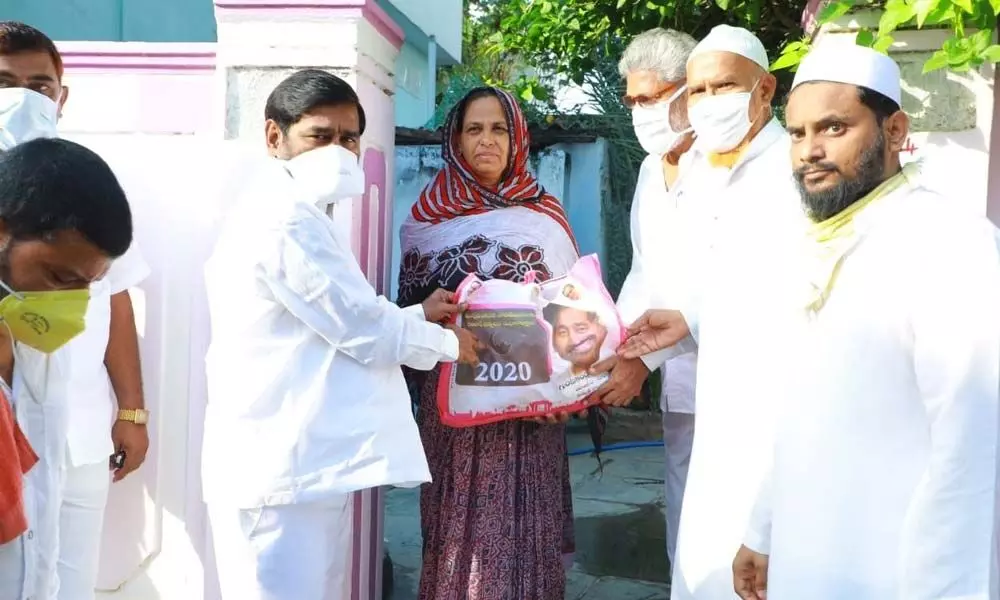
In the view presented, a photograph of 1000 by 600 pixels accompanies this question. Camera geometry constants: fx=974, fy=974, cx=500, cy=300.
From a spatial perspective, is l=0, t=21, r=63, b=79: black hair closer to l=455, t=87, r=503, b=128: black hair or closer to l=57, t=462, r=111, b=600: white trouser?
Answer: l=57, t=462, r=111, b=600: white trouser

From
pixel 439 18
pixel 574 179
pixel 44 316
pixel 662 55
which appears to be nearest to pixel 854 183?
pixel 44 316

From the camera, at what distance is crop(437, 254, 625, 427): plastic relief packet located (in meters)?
3.14

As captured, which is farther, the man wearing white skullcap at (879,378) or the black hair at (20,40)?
the black hair at (20,40)

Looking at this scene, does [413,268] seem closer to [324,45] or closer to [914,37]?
[324,45]

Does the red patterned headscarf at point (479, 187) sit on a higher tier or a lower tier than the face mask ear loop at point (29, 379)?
higher

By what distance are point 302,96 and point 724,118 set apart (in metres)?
1.38

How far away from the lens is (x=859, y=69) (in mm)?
2092

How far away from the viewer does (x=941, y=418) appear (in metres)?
1.83

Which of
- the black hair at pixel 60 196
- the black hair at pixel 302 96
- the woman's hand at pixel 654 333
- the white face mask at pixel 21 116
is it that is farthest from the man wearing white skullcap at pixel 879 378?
the white face mask at pixel 21 116

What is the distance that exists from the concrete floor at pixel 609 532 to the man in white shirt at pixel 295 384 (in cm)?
186

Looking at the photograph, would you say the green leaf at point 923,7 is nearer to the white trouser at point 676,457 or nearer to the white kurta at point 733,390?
the white kurta at point 733,390

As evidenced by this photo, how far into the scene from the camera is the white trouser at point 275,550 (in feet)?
8.66

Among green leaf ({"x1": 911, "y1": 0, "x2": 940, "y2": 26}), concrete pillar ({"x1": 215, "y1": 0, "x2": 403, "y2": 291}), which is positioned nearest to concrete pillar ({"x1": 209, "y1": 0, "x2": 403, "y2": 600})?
concrete pillar ({"x1": 215, "y1": 0, "x2": 403, "y2": 291})

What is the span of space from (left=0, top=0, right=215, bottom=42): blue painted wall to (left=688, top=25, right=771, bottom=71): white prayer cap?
6213 millimetres
